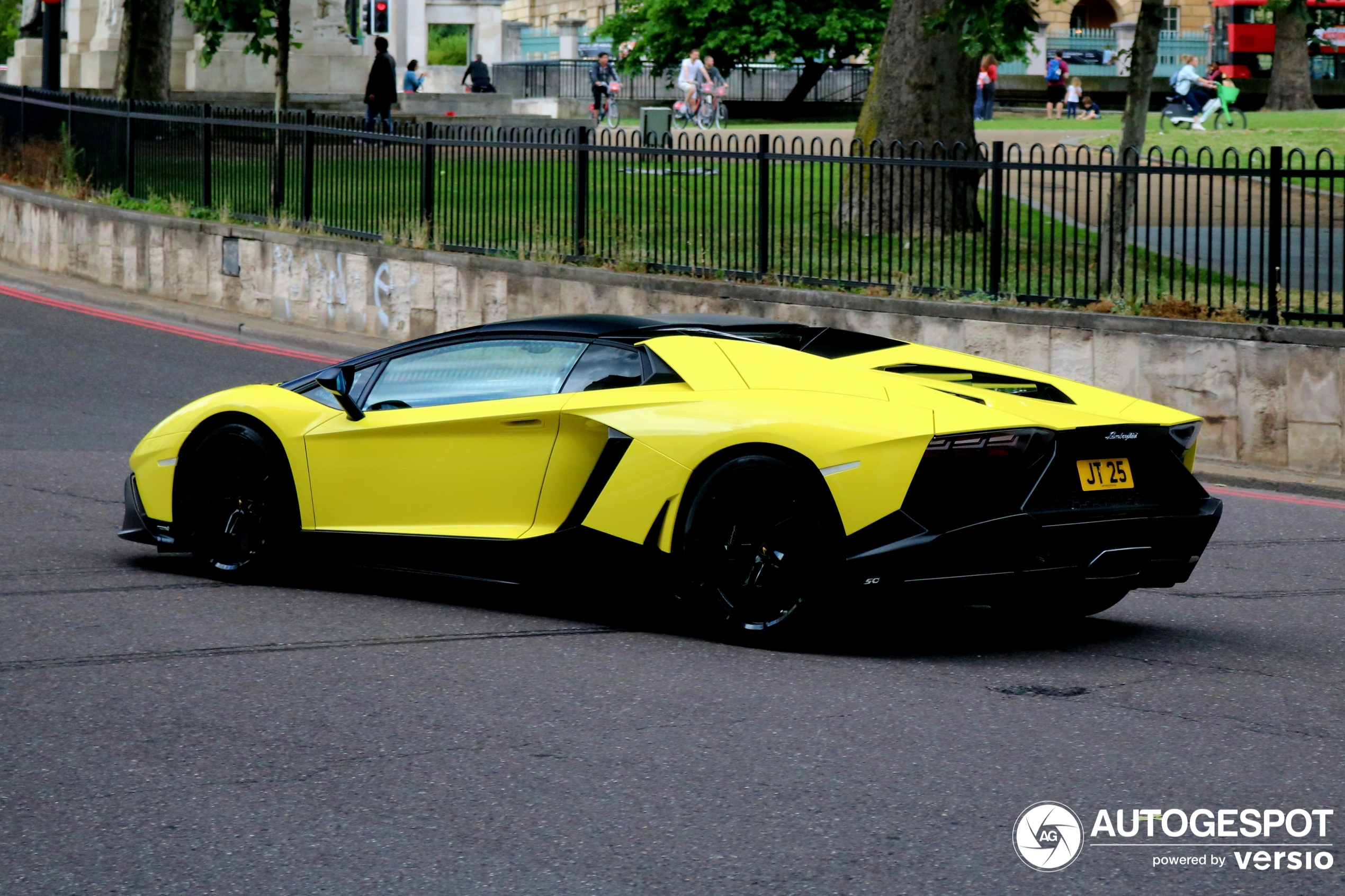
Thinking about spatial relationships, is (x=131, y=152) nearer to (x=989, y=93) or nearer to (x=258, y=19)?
(x=258, y=19)

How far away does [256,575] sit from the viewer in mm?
8148

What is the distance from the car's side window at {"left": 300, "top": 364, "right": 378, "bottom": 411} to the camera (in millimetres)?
7945

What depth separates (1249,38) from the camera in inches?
2248

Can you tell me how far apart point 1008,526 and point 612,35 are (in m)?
51.4

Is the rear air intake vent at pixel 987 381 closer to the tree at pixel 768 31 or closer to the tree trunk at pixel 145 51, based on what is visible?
the tree trunk at pixel 145 51

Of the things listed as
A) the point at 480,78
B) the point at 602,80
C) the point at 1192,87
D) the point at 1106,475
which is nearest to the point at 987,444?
the point at 1106,475

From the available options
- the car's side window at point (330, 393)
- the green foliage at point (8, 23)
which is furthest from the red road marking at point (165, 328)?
the green foliage at point (8, 23)

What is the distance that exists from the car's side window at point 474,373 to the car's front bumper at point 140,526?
1.22 m

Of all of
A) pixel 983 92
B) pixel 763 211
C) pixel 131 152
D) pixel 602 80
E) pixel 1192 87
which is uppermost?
pixel 602 80

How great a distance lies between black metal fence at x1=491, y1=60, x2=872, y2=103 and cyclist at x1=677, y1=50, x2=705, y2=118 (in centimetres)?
1082

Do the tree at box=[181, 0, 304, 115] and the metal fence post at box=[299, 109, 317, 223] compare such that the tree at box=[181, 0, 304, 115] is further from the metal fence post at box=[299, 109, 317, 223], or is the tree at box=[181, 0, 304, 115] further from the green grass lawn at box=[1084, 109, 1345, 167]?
the green grass lawn at box=[1084, 109, 1345, 167]

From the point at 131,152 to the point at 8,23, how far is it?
71472 millimetres

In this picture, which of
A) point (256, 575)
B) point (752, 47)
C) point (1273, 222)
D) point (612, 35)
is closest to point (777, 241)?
point (1273, 222)

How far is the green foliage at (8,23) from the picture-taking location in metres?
Answer: 80.8
